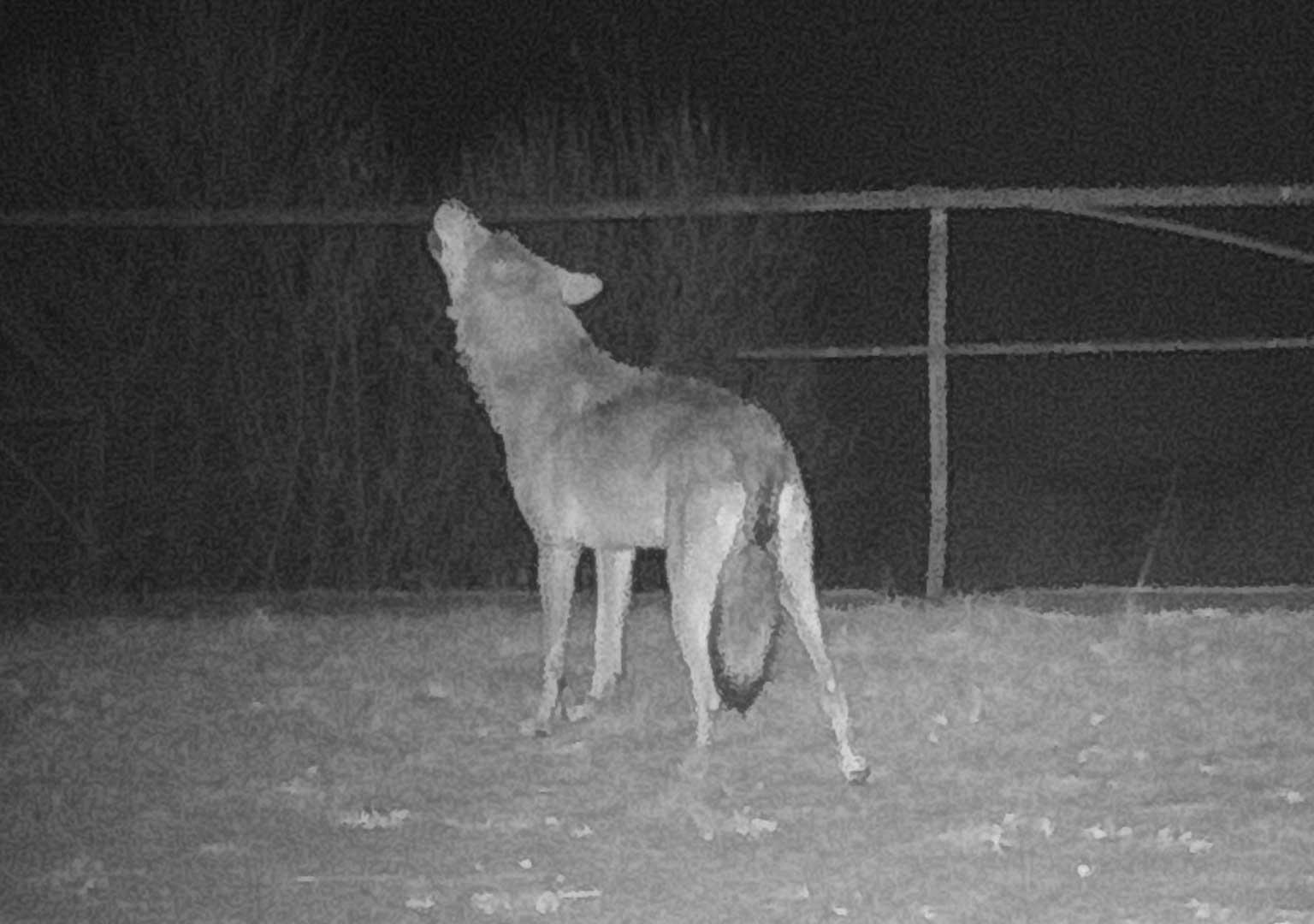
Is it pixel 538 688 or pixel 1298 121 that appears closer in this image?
pixel 538 688

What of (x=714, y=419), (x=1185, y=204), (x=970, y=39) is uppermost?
(x=970, y=39)

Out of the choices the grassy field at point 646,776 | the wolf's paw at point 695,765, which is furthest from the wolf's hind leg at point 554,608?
the wolf's paw at point 695,765

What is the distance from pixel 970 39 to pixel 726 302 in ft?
73.6

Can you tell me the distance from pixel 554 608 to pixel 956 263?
20.2 m

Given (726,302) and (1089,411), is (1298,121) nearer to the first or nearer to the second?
(1089,411)

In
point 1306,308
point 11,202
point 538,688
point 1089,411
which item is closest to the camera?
point 538,688

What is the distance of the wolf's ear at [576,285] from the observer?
779 centimetres

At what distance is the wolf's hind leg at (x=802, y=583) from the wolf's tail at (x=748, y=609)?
64 millimetres

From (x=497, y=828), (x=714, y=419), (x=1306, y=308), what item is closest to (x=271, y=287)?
(x=714, y=419)

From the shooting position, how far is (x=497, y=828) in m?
6.21

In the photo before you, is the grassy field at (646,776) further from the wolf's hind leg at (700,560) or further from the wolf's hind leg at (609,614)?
→ the wolf's hind leg at (700,560)

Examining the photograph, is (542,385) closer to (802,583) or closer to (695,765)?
(802,583)

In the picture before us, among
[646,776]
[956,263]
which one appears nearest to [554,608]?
[646,776]

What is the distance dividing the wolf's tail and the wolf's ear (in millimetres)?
1377
